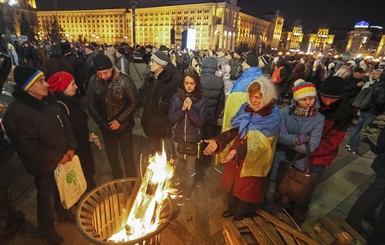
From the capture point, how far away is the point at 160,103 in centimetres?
387

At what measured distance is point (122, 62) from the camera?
306 inches

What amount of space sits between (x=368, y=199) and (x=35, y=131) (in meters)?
4.44

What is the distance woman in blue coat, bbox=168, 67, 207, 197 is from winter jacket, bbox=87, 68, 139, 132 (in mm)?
704

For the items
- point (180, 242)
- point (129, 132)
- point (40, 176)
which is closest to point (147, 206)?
point (180, 242)

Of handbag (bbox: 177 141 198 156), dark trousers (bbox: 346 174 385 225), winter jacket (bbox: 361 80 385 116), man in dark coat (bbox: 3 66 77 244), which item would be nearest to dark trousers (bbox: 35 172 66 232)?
man in dark coat (bbox: 3 66 77 244)

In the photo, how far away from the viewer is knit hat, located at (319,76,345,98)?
290 centimetres

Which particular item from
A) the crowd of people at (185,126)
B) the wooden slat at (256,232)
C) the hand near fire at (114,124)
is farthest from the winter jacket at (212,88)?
the wooden slat at (256,232)

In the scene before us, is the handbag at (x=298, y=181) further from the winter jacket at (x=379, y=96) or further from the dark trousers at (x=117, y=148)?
the winter jacket at (x=379, y=96)

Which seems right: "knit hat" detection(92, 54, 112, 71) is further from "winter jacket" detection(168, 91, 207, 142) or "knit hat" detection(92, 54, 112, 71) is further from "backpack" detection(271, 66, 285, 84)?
"backpack" detection(271, 66, 285, 84)

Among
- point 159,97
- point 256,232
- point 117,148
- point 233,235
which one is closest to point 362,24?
point 159,97

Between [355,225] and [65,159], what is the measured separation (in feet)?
14.1

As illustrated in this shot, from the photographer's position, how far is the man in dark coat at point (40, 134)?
2.41 meters

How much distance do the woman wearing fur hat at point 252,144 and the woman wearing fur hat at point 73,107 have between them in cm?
195

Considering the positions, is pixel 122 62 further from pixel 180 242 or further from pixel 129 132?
pixel 180 242
